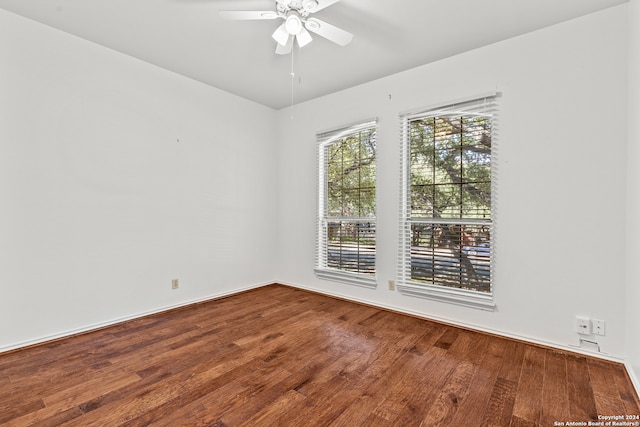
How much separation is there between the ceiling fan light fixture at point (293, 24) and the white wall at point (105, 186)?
1963mm

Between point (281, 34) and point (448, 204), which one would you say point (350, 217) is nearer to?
point (448, 204)

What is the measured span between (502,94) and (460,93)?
1.22ft

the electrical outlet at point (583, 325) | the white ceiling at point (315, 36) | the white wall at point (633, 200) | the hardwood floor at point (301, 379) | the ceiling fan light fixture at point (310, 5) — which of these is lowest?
the hardwood floor at point (301, 379)

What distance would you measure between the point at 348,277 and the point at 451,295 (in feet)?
4.10

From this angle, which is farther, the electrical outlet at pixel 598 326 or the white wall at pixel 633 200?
the electrical outlet at pixel 598 326

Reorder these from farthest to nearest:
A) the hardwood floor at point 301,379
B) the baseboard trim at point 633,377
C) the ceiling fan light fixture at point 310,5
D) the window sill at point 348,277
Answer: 1. the window sill at point 348,277
2. the ceiling fan light fixture at point 310,5
3. the baseboard trim at point 633,377
4. the hardwood floor at point 301,379

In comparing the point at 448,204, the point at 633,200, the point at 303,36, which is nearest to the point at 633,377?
the point at 633,200

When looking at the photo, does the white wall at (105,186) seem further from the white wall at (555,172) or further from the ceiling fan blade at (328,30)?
the white wall at (555,172)

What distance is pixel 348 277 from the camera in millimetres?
3830

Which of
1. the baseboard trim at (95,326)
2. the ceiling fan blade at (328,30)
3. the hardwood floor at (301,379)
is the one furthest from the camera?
the baseboard trim at (95,326)

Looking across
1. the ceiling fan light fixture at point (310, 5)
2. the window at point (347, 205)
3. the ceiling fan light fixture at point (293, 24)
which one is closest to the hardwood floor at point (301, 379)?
the window at point (347, 205)

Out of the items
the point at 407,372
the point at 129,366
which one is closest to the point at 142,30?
the point at 129,366

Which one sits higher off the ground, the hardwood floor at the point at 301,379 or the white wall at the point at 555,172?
the white wall at the point at 555,172

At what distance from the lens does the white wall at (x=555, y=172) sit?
7.47 feet
